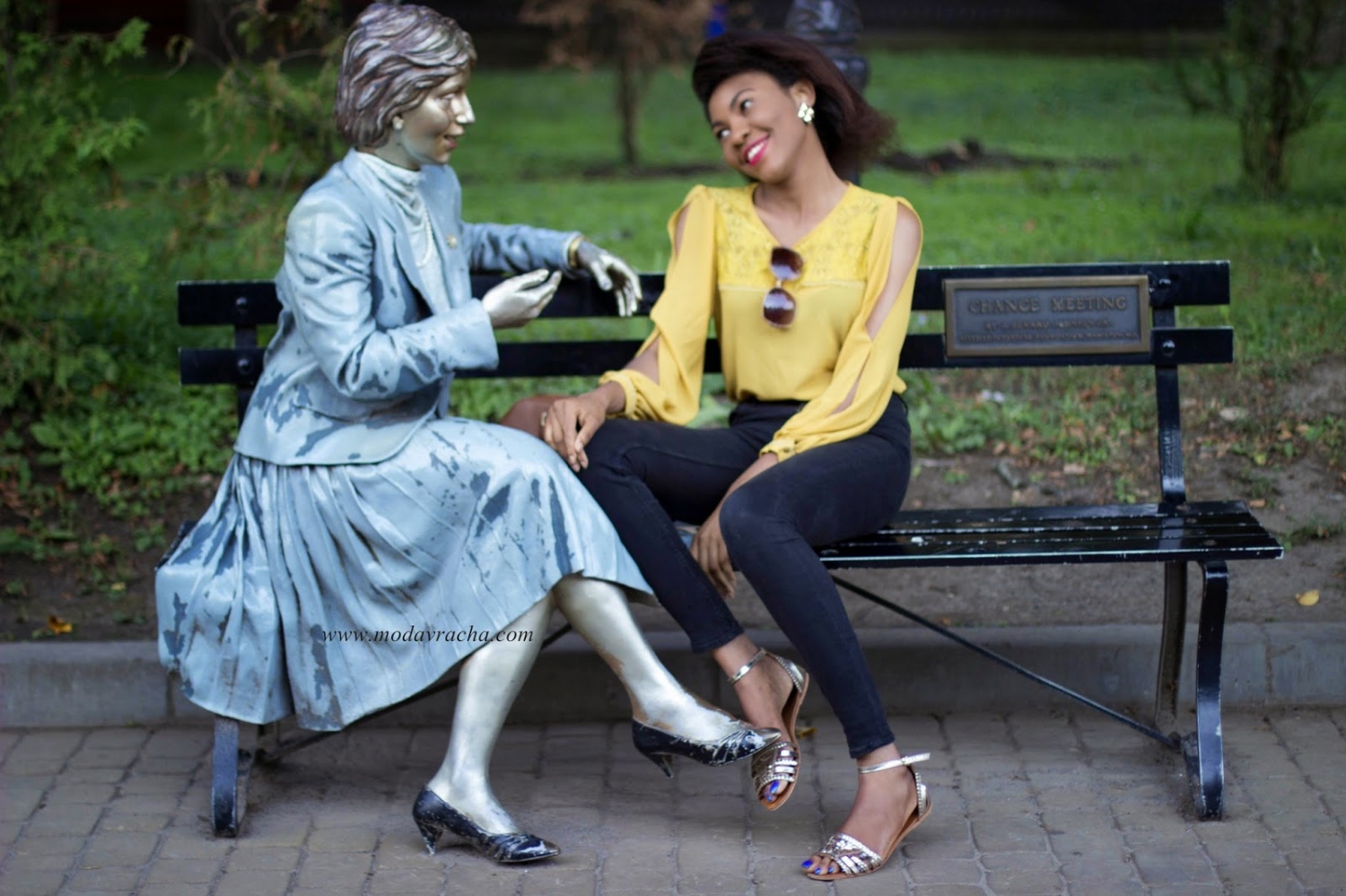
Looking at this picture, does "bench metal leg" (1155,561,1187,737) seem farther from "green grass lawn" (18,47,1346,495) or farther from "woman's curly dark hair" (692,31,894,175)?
"green grass lawn" (18,47,1346,495)

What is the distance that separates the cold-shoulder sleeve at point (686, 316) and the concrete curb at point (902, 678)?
0.69 m

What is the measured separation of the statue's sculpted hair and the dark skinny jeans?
840mm

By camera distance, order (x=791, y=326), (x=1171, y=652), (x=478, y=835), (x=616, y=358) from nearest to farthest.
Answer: (x=478, y=835) → (x=791, y=326) → (x=1171, y=652) → (x=616, y=358)

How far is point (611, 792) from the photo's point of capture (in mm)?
4027

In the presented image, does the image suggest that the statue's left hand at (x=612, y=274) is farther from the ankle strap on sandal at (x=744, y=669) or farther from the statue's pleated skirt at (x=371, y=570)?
the ankle strap on sandal at (x=744, y=669)

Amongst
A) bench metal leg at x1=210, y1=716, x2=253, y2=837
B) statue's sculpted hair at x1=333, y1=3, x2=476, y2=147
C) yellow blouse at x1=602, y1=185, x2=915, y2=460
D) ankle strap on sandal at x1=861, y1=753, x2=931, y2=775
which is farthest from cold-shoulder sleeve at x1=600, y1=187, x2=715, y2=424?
bench metal leg at x1=210, y1=716, x2=253, y2=837

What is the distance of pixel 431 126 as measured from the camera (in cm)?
377

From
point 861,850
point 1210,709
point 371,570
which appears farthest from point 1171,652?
point 371,570

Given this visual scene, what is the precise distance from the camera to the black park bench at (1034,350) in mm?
4086

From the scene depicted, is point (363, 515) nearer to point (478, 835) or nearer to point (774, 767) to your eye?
point (478, 835)

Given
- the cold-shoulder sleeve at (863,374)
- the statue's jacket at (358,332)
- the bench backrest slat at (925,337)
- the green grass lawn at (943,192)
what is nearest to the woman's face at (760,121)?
the cold-shoulder sleeve at (863,374)

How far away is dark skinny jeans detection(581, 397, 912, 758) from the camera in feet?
11.9

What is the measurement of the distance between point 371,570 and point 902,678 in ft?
4.73

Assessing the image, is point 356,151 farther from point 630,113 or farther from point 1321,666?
point 630,113
